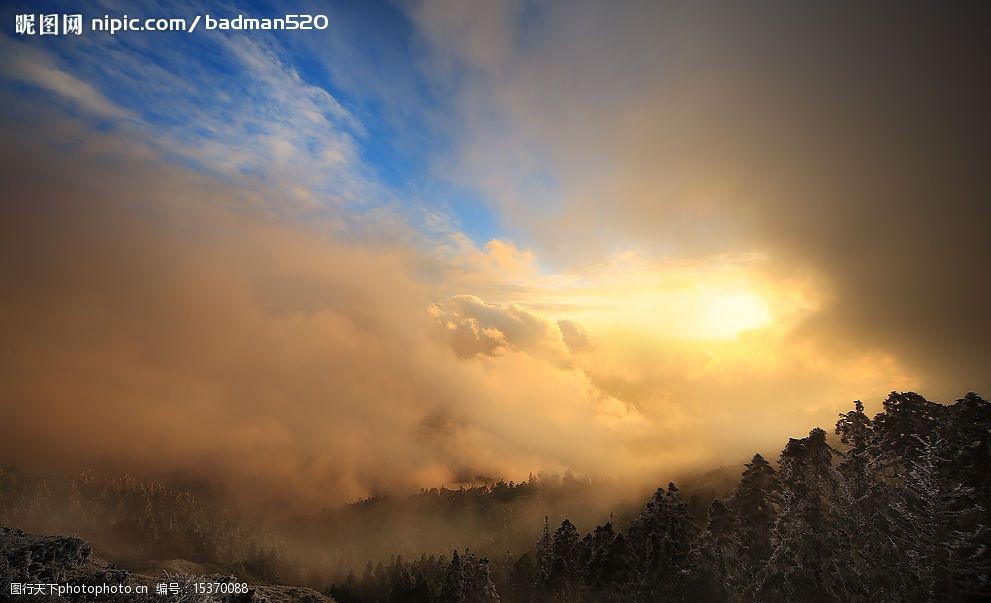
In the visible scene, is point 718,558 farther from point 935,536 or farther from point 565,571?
point 565,571

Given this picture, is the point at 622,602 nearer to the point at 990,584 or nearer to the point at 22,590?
the point at 990,584

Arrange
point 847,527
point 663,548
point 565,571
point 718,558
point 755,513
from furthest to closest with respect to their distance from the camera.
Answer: point 565,571 < point 663,548 < point 718,558 < point 755,513 < point 847,527

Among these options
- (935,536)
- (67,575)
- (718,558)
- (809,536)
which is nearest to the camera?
(935,536)

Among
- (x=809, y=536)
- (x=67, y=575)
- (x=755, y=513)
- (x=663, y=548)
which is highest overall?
(x=809, y=536)

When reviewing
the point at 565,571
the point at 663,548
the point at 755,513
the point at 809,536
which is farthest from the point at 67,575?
the point at 755,513

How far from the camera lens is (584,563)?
7881 centimetres

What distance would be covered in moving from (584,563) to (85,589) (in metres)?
74.1

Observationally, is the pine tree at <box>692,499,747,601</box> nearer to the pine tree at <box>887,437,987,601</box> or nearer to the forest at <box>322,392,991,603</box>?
the forest at <box>322,392,991,603</box>

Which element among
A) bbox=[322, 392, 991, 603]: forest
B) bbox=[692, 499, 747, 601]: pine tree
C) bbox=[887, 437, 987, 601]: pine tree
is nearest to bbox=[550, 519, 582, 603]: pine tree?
bbox=[322, 392, 991, 603]: forest

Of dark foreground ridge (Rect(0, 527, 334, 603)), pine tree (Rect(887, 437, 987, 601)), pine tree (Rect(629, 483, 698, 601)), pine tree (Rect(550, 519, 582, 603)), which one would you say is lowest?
pine tree (Rect(550, 519, 582, 603))

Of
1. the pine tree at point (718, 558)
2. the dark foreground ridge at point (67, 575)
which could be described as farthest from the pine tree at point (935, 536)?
the dark foreground ridge at point (67, 575)

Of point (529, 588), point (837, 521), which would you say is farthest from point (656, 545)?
point (529, 588)

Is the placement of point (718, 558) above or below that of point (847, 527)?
below

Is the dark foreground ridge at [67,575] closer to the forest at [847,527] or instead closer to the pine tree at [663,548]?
the pine tree at [663,548]
